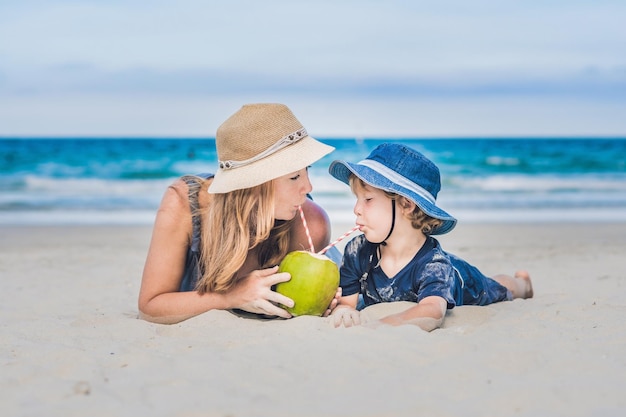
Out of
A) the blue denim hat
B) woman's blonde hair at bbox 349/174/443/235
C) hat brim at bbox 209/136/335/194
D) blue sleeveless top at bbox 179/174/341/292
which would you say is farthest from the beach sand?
hat brim at bbox 209/136/335/194

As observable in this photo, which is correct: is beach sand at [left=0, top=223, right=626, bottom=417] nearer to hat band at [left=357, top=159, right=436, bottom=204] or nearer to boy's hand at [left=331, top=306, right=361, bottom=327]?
boy's hand at [left=331, top=306, right=361, bottom=327]

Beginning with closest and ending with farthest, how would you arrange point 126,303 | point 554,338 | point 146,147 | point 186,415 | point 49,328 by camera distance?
1. point 186,415
2. point 554,338
3. point 49,328
4. point 126,303
5. point 146,147

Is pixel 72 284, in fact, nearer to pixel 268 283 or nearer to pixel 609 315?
pixel 268 283

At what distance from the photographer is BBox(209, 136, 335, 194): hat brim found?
3809 mm

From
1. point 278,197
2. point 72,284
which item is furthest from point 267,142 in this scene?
point 72,284

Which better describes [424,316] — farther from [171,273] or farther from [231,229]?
[171,273]

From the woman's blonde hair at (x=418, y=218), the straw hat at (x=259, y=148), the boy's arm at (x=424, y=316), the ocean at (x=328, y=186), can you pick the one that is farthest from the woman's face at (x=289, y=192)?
the ocean at (x=328, y=186)

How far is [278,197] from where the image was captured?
3.98 metres

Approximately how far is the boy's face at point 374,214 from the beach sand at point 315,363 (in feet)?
1.43

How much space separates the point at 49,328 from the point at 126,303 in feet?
4.16

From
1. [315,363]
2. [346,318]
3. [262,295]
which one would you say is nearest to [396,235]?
[346,318]

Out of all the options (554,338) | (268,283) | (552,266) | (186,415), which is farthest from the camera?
(552,266)

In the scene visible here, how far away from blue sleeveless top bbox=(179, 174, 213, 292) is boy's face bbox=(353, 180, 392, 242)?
3.05 feet

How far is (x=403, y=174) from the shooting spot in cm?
421
